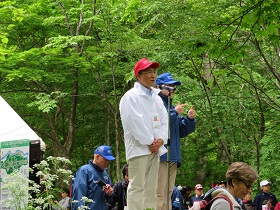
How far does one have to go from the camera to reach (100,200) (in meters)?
7.94

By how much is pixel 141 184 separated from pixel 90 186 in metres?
1.27

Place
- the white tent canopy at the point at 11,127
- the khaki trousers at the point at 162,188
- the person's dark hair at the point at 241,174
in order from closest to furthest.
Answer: the person's dark hair at the point at 241,174, the khaki trousers at the point at 162,188, the white tent canopy at the point at 11,127

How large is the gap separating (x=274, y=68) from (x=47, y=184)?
1378 cm

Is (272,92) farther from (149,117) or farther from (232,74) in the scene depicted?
(149,117)

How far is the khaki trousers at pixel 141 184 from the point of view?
6680 millimetres

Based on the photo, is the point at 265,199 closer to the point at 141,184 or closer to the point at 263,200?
the point at 263,200

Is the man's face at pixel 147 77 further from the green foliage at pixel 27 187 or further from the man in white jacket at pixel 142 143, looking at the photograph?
the green foliage at pixel 27 187

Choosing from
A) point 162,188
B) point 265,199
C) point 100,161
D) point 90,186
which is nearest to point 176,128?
point 162,188

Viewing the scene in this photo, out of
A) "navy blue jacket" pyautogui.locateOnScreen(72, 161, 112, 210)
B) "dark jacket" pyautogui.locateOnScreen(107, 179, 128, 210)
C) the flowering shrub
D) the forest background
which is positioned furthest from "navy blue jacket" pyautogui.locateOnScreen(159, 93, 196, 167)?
the forest background

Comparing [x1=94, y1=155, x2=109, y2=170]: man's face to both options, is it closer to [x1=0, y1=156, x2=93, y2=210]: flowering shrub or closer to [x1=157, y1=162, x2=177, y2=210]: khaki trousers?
[x1=157, y1=162, x2=177, y2=210]: khaki trousers

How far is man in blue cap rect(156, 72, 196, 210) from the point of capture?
7.39 meters

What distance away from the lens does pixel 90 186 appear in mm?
7820

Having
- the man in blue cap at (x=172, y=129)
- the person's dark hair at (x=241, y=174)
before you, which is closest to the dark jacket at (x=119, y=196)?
the man in blue cap at (x=172, y=129)

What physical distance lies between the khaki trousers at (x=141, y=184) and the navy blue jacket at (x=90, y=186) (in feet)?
3.67
